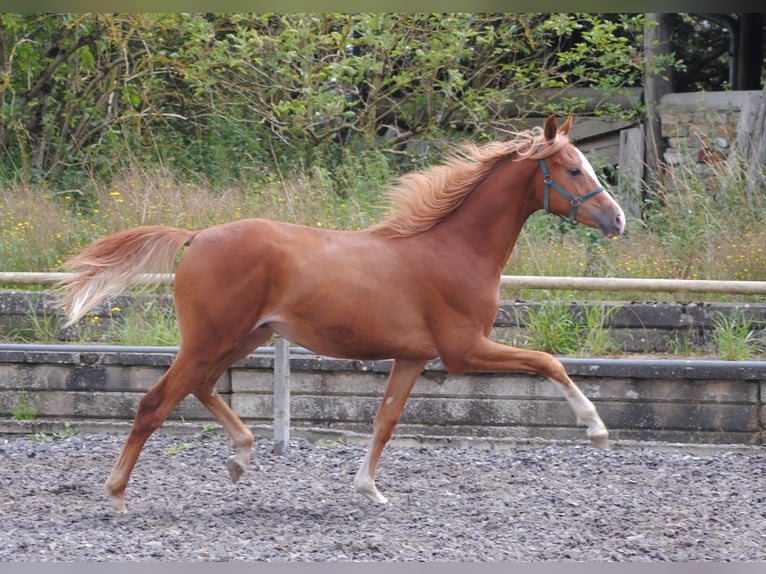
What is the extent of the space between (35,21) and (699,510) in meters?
8.42

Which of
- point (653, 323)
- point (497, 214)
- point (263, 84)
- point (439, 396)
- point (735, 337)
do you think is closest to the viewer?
point (497, 214)

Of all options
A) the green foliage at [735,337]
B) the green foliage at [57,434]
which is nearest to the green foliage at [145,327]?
the green foliage at [57,434]

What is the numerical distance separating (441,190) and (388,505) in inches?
61.9

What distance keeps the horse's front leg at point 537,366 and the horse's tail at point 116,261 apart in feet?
4.79

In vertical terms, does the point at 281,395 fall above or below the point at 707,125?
below

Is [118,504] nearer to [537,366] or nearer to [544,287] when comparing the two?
[537,366]

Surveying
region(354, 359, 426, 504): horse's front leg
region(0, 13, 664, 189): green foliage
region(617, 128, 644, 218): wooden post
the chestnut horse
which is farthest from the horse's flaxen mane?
region(617, 128, 644, 218): wooden post

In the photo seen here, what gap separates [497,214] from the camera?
4793mm

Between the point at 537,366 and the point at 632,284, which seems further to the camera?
the point at 632,284

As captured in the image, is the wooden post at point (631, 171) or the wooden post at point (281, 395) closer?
the wooden post at point (281, 395)

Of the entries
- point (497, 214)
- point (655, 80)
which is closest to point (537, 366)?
point (497, 214)

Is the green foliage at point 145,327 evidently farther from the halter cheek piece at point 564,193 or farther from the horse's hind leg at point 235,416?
the halter cheek piece at point 564,193

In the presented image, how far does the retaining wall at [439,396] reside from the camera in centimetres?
622

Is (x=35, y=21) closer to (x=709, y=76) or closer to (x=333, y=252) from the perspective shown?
(x=333, y=252)
